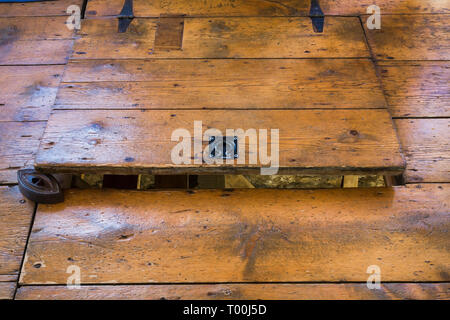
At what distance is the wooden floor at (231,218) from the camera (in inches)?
32.4

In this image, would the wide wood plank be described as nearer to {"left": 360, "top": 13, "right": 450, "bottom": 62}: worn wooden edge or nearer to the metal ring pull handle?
the metal ring pull handle

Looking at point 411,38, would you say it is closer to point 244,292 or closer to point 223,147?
point 223,147

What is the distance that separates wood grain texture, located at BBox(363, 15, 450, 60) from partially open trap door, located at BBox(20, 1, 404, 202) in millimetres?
109

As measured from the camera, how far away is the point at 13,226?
2.97 feet

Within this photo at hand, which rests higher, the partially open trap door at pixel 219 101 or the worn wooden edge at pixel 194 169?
the partially open trap door at pixel 219 101

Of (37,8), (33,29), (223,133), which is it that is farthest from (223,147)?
(37,8)

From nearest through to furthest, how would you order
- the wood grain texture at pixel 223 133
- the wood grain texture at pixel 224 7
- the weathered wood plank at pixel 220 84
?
the wood grain texture at pixel 223 133
the weathered wood plank at pixel 220 84
the wood grain texture at pixel 224 7

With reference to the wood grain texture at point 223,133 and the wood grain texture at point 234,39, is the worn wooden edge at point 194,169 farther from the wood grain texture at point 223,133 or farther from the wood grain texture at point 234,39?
the wood grain texture at point 234,39

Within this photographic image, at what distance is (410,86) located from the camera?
115cm

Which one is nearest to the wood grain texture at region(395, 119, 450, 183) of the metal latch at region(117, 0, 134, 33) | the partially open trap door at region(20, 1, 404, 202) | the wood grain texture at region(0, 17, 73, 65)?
the partially open trap door at region(20, 1, 404, 202)

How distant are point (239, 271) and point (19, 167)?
703mm

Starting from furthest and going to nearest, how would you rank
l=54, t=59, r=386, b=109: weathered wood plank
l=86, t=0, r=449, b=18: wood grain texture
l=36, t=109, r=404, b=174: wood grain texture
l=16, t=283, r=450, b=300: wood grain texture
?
l=86, t=0, r=449, b=18: wood grain texture → l=54, t=59, r=386, b=109: weathered wood plank → l=36, t=109, r=404, b=174: wood grain texture → l=16, t=283, r=450, b=300: wood grain texture

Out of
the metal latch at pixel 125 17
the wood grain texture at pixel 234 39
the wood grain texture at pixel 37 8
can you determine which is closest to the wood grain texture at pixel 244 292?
the wood grain texture at pixel 234 39

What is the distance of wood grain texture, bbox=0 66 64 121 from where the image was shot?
3.58 feet
